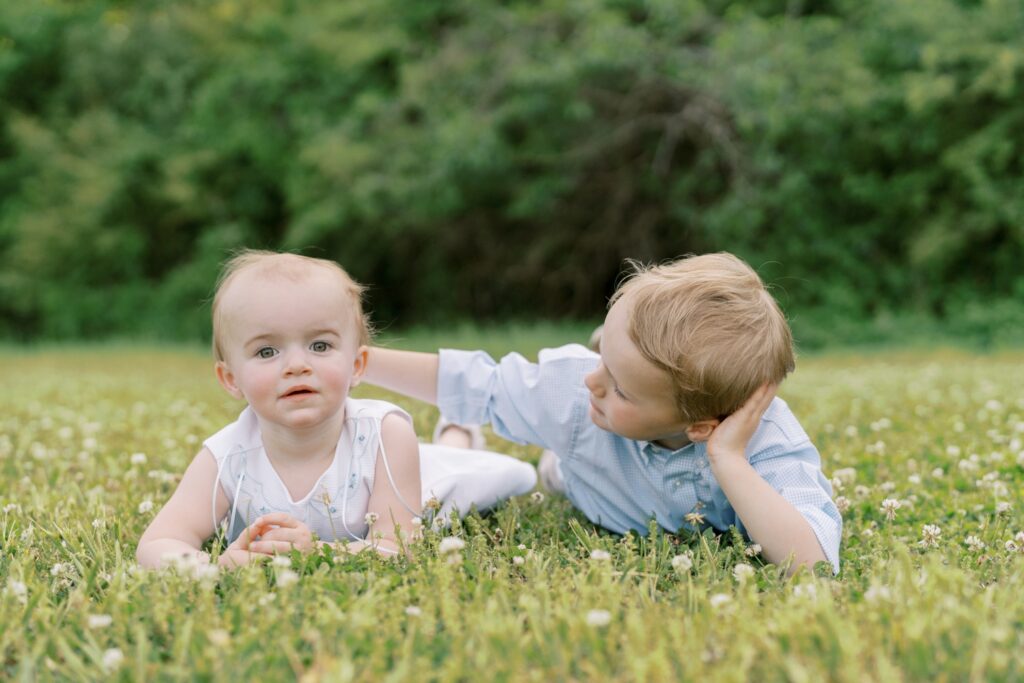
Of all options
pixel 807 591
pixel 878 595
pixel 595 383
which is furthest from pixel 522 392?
pixel 878 595

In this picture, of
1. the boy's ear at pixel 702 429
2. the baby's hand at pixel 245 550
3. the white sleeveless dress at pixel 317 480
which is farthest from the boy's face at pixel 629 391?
the baby's hand at pixel 245 550

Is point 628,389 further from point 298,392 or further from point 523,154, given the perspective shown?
point 523,154

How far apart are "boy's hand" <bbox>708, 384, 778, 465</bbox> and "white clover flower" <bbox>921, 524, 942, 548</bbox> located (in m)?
0.71

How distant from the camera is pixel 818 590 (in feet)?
8.65

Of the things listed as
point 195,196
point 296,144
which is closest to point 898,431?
point 296,144

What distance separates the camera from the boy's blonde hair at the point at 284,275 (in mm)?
3281

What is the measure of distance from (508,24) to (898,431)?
1180cm

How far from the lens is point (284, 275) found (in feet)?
10.7

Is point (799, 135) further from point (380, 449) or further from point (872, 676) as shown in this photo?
point (872, 676)

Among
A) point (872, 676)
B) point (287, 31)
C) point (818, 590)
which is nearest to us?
point (872, 676)

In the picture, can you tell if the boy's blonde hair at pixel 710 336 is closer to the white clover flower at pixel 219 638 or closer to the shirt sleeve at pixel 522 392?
the shirt sleeve at pixel 522 392

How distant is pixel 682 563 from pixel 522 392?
1101 millimetres

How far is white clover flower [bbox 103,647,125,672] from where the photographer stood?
2.20 meters

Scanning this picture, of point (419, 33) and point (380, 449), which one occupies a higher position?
point (419, 33)
